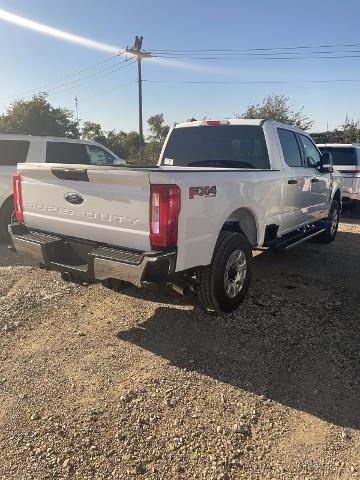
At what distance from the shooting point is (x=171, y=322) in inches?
168

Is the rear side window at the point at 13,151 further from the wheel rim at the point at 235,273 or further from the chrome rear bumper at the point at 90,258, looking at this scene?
the wheel rim at the point at 235,273

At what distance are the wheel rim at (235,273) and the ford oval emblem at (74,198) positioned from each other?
1.49m

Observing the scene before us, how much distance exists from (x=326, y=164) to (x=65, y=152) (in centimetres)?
500

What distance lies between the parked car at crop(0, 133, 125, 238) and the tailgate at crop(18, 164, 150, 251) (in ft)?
9.39

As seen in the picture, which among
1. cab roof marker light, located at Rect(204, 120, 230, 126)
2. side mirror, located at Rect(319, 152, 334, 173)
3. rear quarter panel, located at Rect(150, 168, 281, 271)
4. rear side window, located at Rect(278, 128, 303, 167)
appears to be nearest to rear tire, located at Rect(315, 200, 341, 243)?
side mirror, located at Rect(319, 152, 334, 173)

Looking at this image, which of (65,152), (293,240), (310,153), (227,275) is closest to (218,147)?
(293,240)

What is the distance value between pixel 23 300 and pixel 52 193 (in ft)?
4.44

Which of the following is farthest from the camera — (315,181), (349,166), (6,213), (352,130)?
(352,130)

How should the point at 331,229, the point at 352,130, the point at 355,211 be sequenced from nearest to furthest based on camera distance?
the point at 331,229, the point at 355,211, the point at 352,130

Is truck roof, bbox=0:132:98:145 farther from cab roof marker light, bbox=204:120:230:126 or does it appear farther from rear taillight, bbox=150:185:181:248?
rear taillight, bbox=150:185:181:248

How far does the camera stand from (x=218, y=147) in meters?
5.62

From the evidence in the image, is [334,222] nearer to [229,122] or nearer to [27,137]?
[229,122]

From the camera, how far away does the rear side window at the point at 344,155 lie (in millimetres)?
11664

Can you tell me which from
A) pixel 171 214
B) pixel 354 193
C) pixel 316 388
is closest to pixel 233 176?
pixel 171 214
